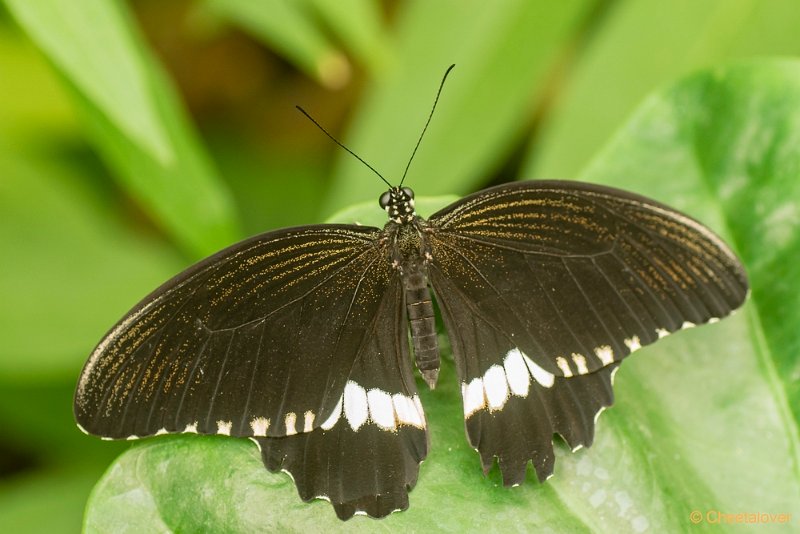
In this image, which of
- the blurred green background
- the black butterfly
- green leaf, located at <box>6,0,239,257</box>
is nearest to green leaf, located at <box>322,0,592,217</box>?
the blurred green background

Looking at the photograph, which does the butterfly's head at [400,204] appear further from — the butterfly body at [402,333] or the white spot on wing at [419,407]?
the white spot on wing at [419,407]

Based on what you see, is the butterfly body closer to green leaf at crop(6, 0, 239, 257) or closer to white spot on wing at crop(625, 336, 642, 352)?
white spot on wing at crop(625, 336, 642, 352)

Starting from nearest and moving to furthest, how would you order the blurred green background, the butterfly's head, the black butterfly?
the black butterfly < the butterfly's head < the blurred green background

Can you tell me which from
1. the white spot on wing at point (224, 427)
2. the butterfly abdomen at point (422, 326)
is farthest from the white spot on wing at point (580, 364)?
the white spot on wing at point (224, 427)

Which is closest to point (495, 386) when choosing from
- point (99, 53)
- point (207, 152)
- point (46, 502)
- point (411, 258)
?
point (411, 258)

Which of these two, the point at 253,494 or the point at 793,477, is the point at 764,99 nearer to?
the point at 793,477

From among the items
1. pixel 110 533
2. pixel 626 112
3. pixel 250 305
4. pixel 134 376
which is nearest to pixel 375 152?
pixel 626 112

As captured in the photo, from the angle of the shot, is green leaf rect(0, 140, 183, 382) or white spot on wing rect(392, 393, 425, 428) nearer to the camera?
Result: white spot on wing rect(392, 393, 425, 428)

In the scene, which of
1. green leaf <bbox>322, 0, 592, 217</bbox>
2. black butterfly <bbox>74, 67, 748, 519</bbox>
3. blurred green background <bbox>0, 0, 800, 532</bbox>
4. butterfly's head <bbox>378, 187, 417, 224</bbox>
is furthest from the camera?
green leaf <bbox>322, 0, 592, 217</bbox>
